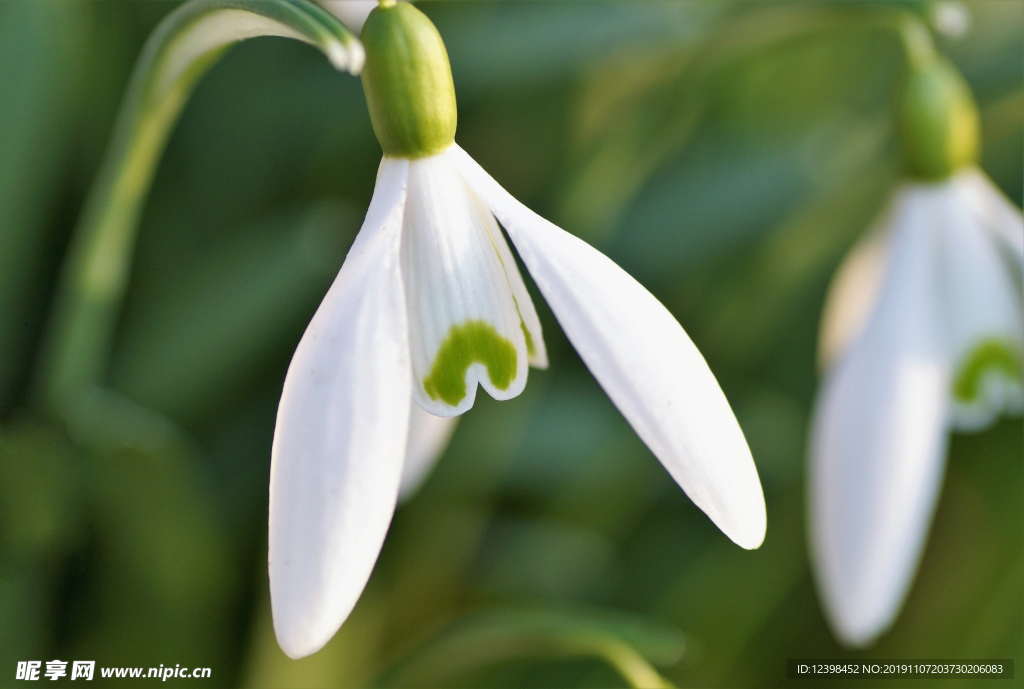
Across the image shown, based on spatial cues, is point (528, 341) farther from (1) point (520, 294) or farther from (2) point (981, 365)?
(2) point (981, 365)

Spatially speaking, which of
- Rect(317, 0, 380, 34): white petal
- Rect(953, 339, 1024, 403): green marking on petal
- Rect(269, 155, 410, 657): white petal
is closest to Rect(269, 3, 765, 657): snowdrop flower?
Rect(269, 155, 410, 657): white petal

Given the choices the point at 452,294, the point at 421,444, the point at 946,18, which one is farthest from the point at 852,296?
the point at 452,294

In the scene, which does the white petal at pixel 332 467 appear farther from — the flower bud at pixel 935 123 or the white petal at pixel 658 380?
the flower bud at pixel 935 123

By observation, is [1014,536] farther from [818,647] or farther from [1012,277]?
[1012,277]

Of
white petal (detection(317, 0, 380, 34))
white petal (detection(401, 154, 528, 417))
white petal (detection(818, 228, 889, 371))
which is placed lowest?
white petal (detection(401, 154, 528, 417))

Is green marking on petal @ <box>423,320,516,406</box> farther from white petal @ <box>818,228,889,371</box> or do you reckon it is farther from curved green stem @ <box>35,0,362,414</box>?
white petal @ <box>818,228,889,371</box>

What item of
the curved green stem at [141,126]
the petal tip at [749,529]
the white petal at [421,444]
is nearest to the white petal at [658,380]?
the petal tip at [749,529]

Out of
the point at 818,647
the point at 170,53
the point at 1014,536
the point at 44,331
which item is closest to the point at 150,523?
the point at 44,331
